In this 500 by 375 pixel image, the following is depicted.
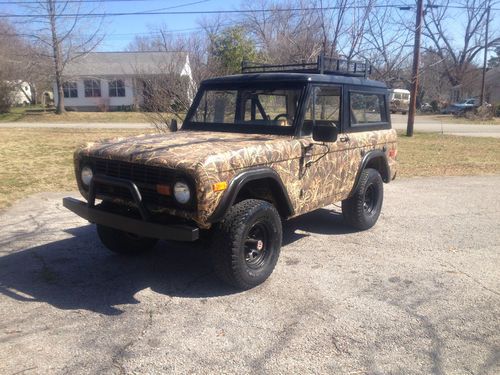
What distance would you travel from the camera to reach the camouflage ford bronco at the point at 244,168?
3750 mm

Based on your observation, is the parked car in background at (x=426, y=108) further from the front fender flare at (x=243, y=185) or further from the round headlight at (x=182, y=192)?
the round headlight at (x=182, y=192)

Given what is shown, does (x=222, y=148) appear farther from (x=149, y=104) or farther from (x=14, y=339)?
(x=149, y=104)

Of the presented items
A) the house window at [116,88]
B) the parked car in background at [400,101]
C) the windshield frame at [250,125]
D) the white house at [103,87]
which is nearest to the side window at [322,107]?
the windshield frame at [250,125]

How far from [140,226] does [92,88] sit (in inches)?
1531

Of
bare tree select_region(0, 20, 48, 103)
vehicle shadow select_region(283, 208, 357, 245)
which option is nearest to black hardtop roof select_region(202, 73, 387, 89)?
vehicle shadow select_region(283, 208, 357, 245)

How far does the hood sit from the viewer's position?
372 cm

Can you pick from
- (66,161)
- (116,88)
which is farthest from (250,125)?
(116,88)

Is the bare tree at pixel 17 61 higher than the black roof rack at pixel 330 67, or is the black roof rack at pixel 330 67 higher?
the bare tree at pixel 17 61

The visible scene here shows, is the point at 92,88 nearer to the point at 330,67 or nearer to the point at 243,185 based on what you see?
the point at 330,67

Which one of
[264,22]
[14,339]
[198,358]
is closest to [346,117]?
[198,358]

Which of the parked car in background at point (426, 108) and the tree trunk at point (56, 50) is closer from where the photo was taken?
the tree trunk at point (56, 50)

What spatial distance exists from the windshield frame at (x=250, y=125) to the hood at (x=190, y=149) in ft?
0.44

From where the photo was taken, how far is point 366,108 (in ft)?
19.4

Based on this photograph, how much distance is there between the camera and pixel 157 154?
3828 mm
